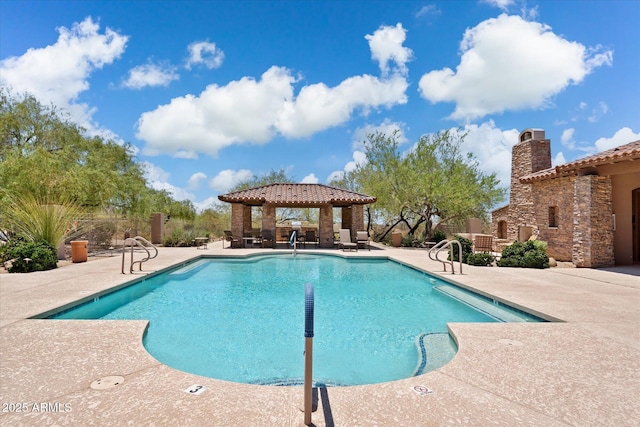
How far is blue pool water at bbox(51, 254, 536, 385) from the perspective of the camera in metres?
4.18

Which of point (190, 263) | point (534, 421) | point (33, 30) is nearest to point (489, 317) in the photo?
point (534, 421)

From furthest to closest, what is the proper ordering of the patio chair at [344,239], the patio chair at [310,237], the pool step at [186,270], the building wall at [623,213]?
the patio chair at [310,237] < the patio chair at [344,239] < the building wall at [623,213] < the pool step at [186,270]

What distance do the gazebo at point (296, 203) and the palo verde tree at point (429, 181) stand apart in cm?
A: 269

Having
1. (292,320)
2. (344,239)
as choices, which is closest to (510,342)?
(292,320)

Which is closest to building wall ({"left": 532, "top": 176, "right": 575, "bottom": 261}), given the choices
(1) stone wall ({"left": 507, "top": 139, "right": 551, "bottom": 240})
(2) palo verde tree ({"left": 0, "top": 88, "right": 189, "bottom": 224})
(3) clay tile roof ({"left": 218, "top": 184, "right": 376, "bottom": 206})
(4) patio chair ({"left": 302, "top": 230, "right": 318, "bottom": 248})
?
Answer: (1) stone wall ({"left": 507, "top": 139, "right": 551, "bottom": 240})

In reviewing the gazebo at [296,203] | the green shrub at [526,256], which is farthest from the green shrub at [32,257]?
the green shrub at [526,256]

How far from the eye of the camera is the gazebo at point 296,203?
17.8 metres

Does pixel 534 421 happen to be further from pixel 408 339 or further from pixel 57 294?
pixel 57 294

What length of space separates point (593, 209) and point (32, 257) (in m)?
16.9

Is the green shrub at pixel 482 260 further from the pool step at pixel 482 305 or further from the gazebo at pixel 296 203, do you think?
the gazebo at pixel 296 203

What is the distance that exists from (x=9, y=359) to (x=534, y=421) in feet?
15.4

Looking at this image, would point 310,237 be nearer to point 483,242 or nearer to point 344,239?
point 344,239

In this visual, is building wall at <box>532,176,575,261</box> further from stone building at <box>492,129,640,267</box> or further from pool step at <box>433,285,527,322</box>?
pool step at <box>433,285,527,322</box>

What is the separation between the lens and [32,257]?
9398 millimetres
